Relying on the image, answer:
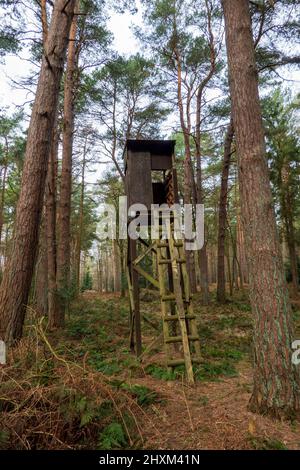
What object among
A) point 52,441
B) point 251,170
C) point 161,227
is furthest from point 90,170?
point 52,441

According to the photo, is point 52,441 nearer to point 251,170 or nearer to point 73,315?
point 251,170

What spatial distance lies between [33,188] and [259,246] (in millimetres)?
3517

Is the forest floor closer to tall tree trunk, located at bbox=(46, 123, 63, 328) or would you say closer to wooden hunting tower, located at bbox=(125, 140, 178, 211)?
wooden hunting tower, located at bbox=(125, 140, 178, 211)

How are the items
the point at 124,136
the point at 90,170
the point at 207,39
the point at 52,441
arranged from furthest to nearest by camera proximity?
1. the point at 90,170
2. the point at 124,136
3. the point at 207,39
4. the point at 52,441

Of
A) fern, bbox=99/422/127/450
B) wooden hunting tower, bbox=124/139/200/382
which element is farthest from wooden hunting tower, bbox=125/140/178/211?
fern, bbox=99/422/127/450

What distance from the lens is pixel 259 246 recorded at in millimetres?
3490

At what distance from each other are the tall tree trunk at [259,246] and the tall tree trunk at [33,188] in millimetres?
2938

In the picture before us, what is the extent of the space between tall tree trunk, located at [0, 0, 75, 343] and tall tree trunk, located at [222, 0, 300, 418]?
9.64 ft

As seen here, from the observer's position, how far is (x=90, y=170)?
1905 centimetres

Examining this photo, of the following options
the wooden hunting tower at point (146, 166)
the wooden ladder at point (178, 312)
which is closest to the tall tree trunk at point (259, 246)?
the wooden ladder at point (178, 312)

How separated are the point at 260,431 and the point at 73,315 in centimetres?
916

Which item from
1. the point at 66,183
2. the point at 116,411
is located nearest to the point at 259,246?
the point at 116,411

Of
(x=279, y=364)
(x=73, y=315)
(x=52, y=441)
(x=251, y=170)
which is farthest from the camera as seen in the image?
(x=73, y=315)

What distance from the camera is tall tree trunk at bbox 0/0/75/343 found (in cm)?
416
